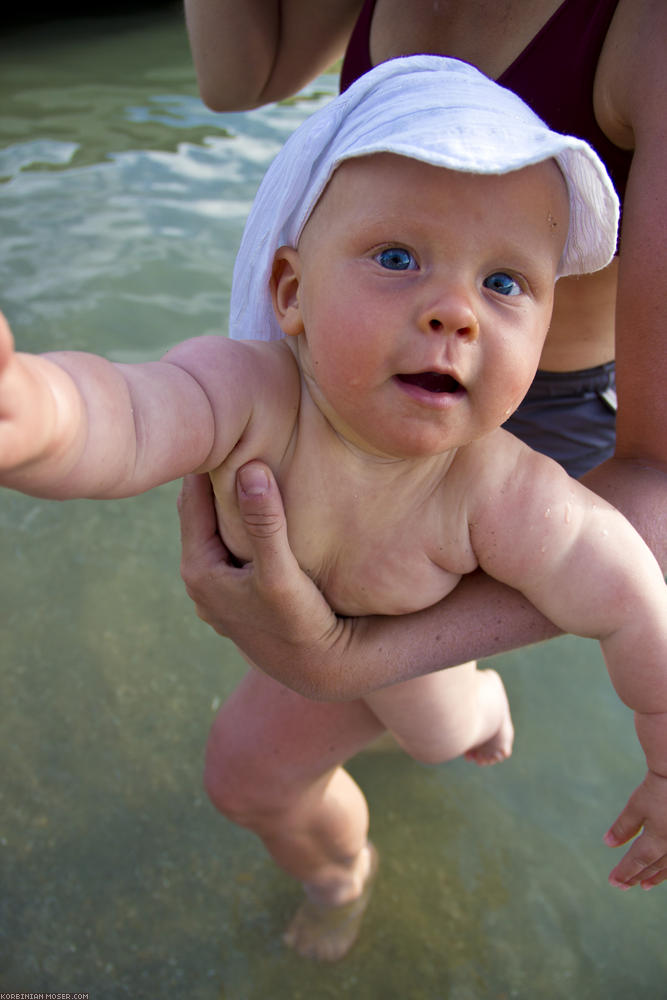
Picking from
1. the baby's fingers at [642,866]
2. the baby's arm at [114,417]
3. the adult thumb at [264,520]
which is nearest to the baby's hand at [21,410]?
the baby's arm at [114,417]

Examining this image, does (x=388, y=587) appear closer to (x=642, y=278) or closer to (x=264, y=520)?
(x=264, y=520)

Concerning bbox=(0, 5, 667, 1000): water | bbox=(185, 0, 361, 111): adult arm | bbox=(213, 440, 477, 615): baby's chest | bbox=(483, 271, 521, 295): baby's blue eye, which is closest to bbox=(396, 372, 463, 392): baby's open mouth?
bbox=(483, 271, 521, 295): baby's blue eye

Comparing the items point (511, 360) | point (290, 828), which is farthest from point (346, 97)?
point (290, 828)

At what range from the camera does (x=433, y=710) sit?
210cm

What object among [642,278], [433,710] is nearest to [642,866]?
[433,710]

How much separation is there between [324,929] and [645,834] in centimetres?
113

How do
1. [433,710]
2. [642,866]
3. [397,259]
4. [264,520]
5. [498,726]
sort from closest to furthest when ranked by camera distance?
[397,259] → [264,520] → [642,866] → [433,710] → [498,726]

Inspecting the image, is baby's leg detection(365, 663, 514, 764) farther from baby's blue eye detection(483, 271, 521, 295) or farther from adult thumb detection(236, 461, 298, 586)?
baby's blue eye detection(483, 271, 521, 295)

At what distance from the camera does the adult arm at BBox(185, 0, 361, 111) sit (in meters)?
2.45

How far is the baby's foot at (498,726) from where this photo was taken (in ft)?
8.02

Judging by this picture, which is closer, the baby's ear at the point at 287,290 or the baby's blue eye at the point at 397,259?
the baby's blue eye at the point at 397,259

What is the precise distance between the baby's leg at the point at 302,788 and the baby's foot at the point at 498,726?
388 millimetres

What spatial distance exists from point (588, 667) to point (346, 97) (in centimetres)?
244

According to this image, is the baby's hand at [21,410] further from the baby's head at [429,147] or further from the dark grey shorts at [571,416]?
the dark grey shorts at [571,416]
